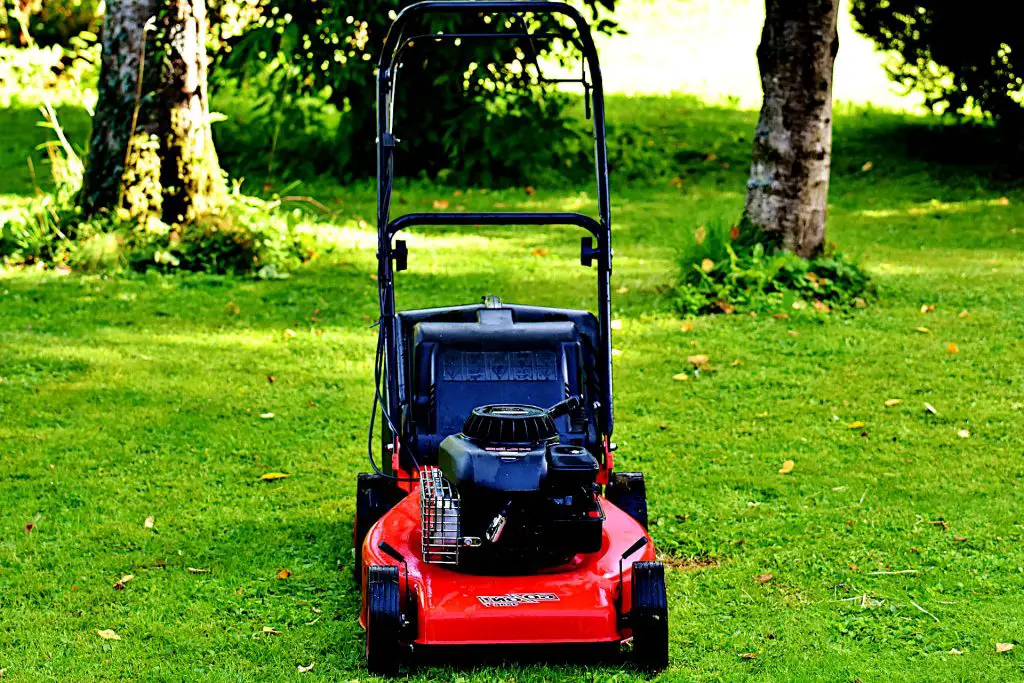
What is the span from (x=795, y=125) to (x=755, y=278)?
977 mm

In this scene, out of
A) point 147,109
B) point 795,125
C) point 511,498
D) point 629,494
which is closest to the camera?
point 511,498

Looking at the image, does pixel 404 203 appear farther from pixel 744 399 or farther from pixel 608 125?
pixel 744 399

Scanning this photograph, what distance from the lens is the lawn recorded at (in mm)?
4098

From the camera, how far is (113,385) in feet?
21.8

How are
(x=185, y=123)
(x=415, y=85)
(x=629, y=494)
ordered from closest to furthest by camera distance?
(x=629, y=494), (x=185, y=123), (x=415, y=85)

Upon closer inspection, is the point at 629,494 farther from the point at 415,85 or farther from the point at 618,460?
the point at 415,85

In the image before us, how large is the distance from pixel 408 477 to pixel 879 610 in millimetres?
1603

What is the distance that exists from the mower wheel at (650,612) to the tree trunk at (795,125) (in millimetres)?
4922

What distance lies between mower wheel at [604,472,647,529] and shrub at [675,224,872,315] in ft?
11.9

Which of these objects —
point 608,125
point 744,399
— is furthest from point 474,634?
point 608,125

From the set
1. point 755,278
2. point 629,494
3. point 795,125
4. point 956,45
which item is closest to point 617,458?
point 629,494

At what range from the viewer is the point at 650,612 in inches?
148

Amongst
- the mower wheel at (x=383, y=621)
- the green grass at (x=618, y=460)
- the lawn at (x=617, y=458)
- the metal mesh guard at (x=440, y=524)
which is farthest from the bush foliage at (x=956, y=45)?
the mower wheel at (x=383, y=621)

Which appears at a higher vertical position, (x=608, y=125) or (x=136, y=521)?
(x=608, y=125)
